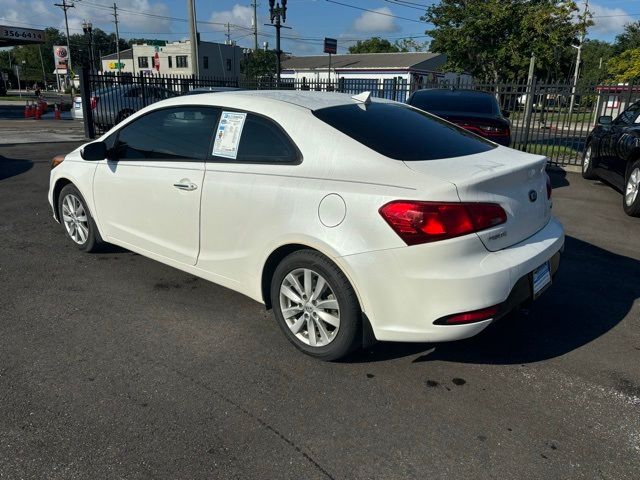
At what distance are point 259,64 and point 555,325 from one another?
56.1 metres

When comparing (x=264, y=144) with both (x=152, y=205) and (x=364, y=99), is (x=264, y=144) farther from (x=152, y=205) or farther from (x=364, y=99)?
(x=152, y=205)

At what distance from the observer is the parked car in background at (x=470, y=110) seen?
8.16 meters

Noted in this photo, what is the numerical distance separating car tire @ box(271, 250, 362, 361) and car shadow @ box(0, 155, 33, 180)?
25.7 ft

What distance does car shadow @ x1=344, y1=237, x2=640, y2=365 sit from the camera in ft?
10.7

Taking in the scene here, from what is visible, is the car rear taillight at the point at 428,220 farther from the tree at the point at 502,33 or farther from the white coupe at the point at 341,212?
the tree at the point at 502,33

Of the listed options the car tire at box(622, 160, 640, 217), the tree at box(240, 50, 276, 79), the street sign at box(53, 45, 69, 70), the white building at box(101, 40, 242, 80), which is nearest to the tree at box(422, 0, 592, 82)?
the tree at box(240, 50, 276, 79)

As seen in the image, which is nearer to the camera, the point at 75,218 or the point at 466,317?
the point at 466,317

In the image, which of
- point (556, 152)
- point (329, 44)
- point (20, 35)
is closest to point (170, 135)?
point (556, 152)

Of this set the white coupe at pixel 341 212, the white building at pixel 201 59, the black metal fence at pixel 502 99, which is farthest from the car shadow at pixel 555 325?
the white building at pixel 201 59

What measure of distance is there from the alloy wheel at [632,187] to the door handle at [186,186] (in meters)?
6.04

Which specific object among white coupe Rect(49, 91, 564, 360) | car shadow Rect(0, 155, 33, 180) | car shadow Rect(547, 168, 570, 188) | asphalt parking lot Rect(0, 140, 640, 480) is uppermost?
white coupe Rect(49, 91, 564, 360)

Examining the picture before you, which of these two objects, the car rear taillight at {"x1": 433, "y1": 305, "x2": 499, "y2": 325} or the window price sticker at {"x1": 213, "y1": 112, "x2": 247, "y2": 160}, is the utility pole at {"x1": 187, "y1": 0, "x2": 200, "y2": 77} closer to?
the window price sticker at {"x1": 213, "y1": 112, "x2": 247, "y2": 160}

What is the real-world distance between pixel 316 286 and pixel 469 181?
1.07 metres

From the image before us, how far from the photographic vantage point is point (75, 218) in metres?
4.99
